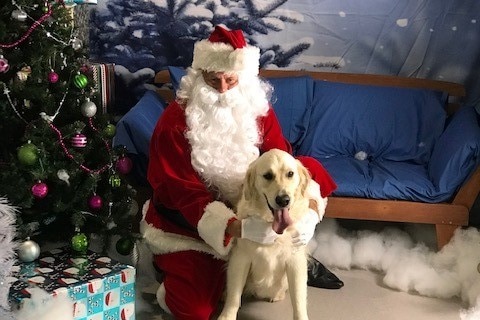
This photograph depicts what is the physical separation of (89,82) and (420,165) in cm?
179

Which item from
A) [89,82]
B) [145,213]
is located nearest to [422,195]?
[145,213]

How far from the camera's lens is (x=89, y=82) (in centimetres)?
228

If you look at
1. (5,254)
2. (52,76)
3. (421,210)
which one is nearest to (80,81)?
(52,76)

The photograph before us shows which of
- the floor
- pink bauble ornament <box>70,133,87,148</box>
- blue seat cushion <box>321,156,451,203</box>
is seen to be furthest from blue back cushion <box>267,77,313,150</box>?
pink bauble ornament <box>70,133,87,148</box>

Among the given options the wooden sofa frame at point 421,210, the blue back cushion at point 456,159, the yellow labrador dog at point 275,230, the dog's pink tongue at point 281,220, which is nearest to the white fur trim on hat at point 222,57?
the yellow labrador dog at point 275,230

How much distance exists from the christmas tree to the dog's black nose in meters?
0.76

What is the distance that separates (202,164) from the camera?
2.25 metres

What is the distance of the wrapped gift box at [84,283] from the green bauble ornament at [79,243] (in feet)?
0.10

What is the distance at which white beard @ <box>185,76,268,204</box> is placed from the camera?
2.27 meters

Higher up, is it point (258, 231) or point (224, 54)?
point (224, 54)

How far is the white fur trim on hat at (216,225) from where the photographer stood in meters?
2.07

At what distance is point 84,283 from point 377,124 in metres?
1.90

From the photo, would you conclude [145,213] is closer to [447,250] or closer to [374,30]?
[447,250]

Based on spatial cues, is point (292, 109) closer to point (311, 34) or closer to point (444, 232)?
point (311, 34)
